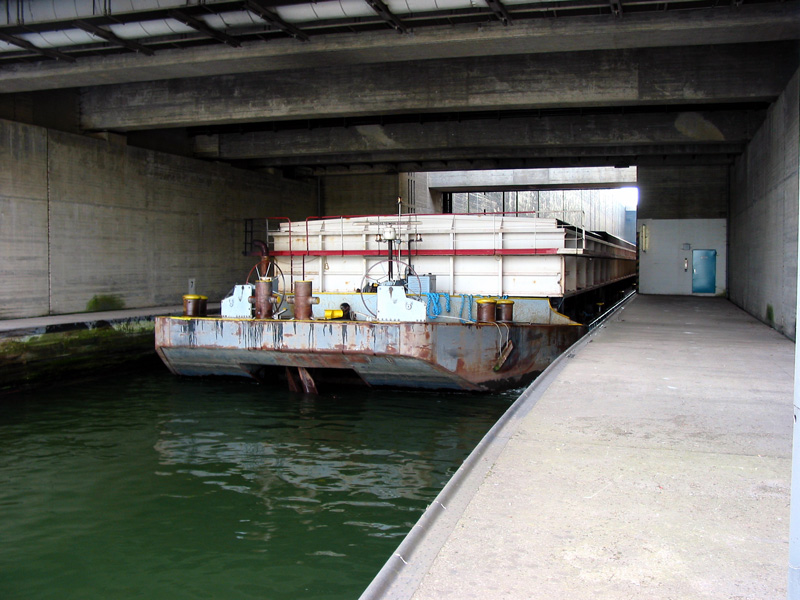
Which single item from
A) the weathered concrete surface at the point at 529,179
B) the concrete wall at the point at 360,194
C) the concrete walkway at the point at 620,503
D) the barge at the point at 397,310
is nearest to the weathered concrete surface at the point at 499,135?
the barge at the point at 397,310

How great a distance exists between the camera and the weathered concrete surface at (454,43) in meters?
10.1

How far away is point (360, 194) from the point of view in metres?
27.3

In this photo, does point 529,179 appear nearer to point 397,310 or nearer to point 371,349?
point 397,310

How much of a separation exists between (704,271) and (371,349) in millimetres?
18680

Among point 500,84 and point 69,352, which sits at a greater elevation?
point 500,84

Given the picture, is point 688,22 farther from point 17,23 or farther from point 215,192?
point 215,192

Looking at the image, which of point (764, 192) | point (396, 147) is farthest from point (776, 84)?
point (396, 147)

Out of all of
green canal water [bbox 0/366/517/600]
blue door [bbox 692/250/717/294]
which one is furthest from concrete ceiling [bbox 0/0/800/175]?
blue door [bbox 692/250/717/294]

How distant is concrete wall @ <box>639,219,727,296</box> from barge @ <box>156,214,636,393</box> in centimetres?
1332

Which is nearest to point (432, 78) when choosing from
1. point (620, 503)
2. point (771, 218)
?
point (771, 218)

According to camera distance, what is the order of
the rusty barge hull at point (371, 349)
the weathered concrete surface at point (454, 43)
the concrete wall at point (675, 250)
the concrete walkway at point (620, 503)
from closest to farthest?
the concrete walkway at point (620, 503)
the weathered concrete surface at point (454, 43)
the rusty barge hull at point (371, 349)
the concrete wall at point (675, 250)

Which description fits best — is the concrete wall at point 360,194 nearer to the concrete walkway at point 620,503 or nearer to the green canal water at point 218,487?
the green canal water at point 218,487

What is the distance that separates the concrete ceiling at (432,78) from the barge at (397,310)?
2912 mm

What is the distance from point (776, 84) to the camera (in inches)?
508
